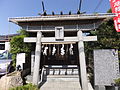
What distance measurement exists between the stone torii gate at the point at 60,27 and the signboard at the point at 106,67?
110 centimetres

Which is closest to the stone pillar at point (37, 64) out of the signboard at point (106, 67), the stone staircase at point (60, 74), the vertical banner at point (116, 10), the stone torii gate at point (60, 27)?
the stone torii gate at point (60, 27)

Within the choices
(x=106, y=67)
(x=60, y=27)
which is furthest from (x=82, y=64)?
(x=60, y=27)

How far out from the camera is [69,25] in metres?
8.26

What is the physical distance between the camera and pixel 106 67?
300 inches

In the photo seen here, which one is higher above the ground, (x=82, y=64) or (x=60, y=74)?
(x=82, y=64)

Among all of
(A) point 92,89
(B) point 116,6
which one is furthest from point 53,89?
(B) point 116,6

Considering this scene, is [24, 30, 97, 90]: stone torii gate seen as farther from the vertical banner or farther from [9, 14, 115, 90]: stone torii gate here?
the vertical banner

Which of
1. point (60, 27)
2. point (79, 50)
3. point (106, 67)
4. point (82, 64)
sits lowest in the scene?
point (106, 67)

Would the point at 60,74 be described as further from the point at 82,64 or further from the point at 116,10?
the point at 116,10

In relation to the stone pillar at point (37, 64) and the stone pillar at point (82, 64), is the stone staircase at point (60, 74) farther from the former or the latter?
the stone pillar at point (82, 64)

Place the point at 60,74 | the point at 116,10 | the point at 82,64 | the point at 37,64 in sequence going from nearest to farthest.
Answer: the point at 82,64, the point at 37,64, the point at 116,10, the point at 60,74

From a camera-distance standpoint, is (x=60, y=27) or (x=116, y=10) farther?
(x=116, y=10)

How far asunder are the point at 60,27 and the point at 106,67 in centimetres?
466

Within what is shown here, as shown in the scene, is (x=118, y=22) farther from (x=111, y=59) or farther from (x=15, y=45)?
(x=15, y=45)
